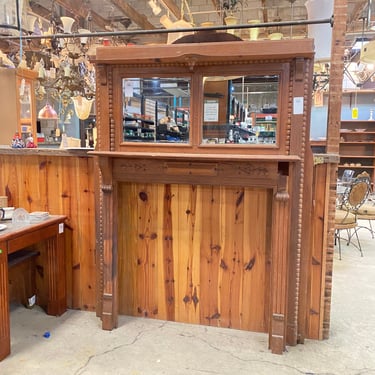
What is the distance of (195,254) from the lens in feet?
8.63

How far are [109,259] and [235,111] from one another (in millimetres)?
1371

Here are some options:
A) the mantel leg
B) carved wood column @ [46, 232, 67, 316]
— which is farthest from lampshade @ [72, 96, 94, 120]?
the mantel leg

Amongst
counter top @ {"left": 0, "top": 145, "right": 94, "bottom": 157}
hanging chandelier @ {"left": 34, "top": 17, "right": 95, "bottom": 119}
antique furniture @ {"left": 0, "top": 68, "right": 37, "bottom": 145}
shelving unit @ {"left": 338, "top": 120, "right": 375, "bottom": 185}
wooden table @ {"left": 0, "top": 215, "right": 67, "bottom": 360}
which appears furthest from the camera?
shelving unit @ {"left": 338, "top": 120, "right": 375, "bottom": 185}

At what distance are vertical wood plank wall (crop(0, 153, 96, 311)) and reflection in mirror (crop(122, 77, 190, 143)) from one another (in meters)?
0.51

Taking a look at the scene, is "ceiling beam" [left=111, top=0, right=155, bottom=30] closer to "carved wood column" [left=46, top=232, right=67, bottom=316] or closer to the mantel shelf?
the mantel shelf

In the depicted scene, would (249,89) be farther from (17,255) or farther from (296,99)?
(17,255)

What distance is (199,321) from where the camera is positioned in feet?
8.77

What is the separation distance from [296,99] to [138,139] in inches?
42.9

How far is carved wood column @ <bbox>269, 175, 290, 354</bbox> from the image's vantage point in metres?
2.27

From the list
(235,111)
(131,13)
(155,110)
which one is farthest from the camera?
(131,13)

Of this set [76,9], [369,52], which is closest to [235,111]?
[369,52]

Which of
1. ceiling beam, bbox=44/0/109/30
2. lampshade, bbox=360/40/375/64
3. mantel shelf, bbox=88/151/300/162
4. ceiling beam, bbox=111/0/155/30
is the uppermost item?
ceiling beam, bbox=111/0/155/30

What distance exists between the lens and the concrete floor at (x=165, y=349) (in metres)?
2.15

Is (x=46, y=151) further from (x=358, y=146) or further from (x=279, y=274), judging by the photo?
(x=358, y=146)
